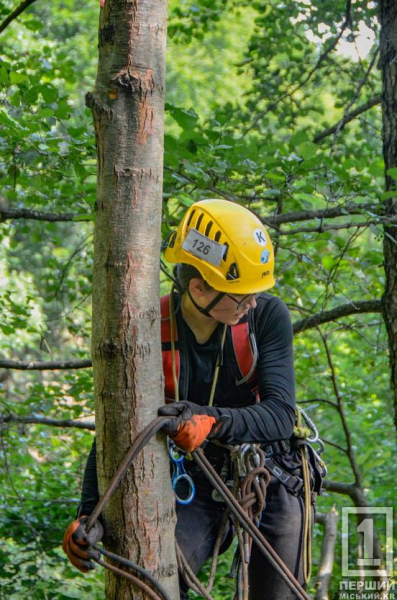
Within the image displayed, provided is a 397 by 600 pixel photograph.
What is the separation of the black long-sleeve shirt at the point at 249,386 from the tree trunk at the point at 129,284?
36 cm

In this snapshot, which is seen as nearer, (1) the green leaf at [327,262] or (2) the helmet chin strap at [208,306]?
(2) the helmet chin strap at [208,306]

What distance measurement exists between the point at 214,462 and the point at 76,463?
12.7 feet

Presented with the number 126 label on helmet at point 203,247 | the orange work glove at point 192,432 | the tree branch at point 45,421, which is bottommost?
the tree branch at point 45,421

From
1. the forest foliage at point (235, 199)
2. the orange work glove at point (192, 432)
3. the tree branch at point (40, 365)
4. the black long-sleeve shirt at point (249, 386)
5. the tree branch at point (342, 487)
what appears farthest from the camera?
the tree branch at point (342, 487)

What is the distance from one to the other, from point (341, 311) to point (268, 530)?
2.08m

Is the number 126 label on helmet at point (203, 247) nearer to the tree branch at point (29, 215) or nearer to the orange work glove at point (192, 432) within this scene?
the orange work glove at point (192, 432)

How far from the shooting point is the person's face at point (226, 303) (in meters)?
2.48

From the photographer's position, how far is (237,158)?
11.6 ft

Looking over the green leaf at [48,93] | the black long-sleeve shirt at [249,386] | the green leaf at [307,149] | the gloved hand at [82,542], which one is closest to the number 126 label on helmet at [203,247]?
the black long-sleeve shirt at [249,386]

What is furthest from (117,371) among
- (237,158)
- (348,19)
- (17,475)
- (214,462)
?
(17,475)

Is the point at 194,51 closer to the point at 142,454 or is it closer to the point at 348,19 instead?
the point at 348,19

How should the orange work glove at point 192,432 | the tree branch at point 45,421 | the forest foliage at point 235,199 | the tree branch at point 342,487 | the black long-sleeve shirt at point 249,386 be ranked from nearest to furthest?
the orange work glove at point 192,432
the black long-sleeve shirt at point 249,386
the forest foliage at point 235,199
the tree branch at point 45,421
the tree branch at point 342,487

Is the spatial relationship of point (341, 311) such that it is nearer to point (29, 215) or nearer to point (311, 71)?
point (311, 71)

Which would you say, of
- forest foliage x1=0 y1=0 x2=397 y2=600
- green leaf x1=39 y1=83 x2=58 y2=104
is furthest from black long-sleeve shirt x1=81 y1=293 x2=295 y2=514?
green leaf x1=39 y1=83 x2=58 y2=104
